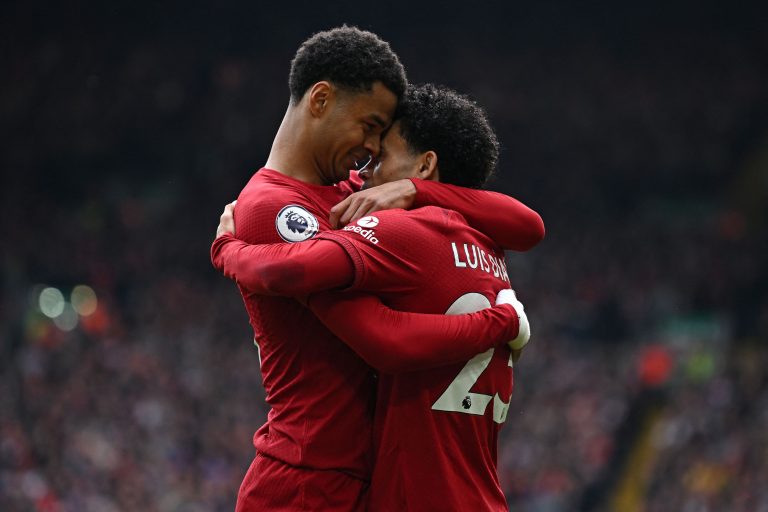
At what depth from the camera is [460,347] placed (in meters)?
2.71

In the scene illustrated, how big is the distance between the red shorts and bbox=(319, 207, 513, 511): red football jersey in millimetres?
74

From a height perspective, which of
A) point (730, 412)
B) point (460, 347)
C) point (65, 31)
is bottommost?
point (730, 412)

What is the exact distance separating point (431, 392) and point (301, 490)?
46cm

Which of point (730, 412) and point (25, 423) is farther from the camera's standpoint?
point (25, 423)

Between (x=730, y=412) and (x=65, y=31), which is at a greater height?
(x=65, y=31)

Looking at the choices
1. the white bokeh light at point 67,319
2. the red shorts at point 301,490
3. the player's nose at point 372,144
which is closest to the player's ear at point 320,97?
the player's nose at point 372,144

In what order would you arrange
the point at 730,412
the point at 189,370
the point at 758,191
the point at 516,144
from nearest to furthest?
the point at 730,412
the point at 189,370
the point at 758,191
the point at 516,144

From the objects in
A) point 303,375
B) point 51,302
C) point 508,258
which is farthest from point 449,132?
point 51,302

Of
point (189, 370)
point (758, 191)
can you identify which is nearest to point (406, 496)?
point (189, 370)

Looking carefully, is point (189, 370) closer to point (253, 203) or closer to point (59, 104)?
point (59, 104)

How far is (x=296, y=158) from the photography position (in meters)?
3.08

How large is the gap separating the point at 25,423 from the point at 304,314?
41.7 feet

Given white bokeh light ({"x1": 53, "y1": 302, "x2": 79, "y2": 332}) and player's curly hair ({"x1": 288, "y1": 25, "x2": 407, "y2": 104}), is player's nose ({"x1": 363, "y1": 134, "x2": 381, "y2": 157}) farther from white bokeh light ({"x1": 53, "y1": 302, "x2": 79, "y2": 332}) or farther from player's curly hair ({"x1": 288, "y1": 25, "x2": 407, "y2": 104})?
white bokeh light ({"x1": 53, "y1": 302, "x2": 79, "y2": 332})

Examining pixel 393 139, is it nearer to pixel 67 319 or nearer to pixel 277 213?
pixel 277 213
